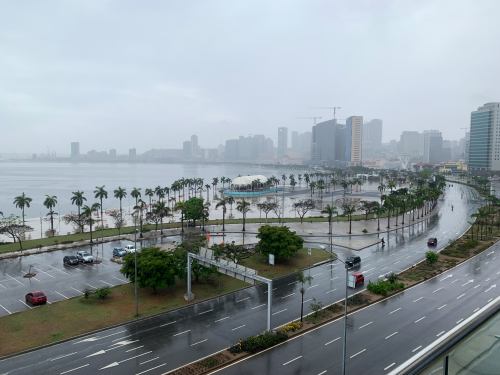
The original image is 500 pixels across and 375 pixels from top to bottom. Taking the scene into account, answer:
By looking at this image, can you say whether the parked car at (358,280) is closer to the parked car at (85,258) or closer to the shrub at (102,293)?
the shrub at (102,293)

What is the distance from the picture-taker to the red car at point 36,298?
118 ft

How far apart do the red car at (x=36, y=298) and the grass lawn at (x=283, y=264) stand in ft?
71.8

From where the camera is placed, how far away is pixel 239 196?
144 meters

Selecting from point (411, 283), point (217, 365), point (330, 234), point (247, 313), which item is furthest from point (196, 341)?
point (330, 234)

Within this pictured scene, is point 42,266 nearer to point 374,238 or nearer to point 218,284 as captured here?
point 218,284

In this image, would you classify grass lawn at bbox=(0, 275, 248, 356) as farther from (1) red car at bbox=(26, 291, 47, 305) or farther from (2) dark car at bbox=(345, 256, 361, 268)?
(2) dark car at bbox=(345, 256, 361, 268)

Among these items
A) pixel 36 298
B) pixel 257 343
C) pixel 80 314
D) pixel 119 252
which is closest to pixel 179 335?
pixel 257 343

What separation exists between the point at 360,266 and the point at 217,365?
95.8 ft

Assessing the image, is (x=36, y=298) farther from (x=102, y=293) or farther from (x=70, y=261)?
(x=70, y=261)

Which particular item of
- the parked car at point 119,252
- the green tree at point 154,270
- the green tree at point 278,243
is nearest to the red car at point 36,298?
the green tree at point 154,270

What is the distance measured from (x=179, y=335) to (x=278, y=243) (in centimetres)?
2027

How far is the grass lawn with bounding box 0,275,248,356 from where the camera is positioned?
29703mm

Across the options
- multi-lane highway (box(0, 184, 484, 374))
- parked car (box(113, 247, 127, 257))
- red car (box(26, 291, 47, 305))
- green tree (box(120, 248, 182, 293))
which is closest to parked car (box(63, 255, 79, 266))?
parked car (box(113, 247, 127, 257))

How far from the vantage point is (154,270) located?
37.9 m
